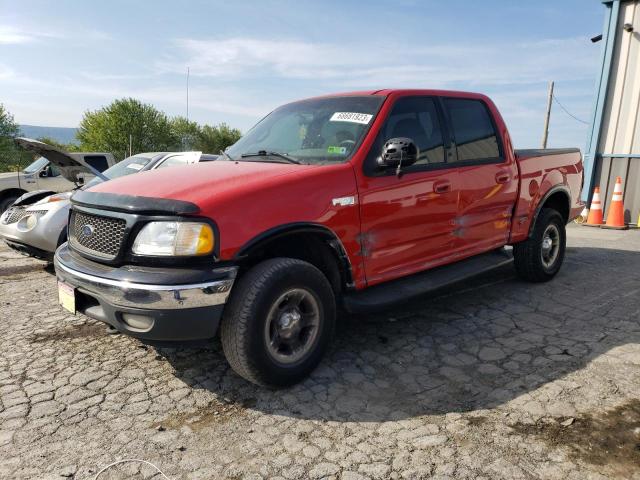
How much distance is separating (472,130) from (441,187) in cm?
88

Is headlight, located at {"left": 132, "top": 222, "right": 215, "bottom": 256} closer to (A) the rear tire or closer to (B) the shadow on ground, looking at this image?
(B) the shadow on ground

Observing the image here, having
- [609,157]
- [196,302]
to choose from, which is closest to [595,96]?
[609,157]

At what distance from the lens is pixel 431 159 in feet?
12.8

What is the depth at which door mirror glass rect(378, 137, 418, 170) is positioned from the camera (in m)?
3.36

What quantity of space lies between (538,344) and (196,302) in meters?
2.65

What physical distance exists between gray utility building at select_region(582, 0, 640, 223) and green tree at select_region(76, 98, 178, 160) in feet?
165

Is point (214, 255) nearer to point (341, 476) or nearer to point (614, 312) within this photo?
point (341, 476)

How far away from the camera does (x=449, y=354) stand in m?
3.62

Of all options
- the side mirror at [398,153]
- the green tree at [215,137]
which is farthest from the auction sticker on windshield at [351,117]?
the green tree at [215,137]

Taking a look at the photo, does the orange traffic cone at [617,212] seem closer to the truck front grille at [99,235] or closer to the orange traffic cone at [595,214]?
the orange traffic cone at [595,214]

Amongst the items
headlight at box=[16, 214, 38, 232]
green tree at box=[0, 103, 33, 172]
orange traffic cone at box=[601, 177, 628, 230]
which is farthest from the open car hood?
→ green tree at box=[0, 103, 33, 172]

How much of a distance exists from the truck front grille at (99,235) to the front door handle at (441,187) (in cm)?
231

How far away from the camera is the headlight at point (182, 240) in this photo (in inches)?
106

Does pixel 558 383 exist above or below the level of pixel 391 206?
below
